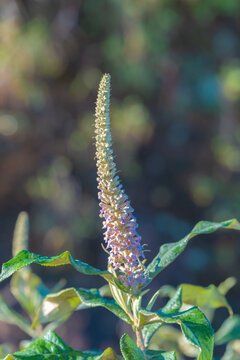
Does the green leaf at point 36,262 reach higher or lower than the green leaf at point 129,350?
higher

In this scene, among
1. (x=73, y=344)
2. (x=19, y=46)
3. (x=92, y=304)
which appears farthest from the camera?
(x=19, y=46)

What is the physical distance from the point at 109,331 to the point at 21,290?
159 cm

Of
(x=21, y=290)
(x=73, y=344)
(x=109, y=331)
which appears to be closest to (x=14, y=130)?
(x=109, y=331)

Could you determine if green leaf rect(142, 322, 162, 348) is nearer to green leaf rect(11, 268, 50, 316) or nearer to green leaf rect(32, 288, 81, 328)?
green leaf rect(32, 288, 81, 328)

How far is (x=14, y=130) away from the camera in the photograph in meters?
2.91

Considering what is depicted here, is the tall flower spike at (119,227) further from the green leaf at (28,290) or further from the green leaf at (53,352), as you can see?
the green leaf at (28,290)

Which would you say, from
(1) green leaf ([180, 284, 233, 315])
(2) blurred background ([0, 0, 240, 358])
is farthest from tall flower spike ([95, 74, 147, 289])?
(2) blurred background ([0, 0, 240, 358])

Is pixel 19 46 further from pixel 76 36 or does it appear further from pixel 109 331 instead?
pixel 109 331

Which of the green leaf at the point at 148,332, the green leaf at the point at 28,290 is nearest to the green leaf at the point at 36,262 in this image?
the green leaf at the point at 148,332

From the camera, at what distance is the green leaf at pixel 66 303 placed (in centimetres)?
49

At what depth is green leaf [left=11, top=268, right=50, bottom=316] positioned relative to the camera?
0.75m

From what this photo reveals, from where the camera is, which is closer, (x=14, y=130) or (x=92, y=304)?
(x=92, y=304)

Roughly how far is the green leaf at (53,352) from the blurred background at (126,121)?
7.26ft

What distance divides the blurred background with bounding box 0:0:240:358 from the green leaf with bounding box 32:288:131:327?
2114 millimetres
